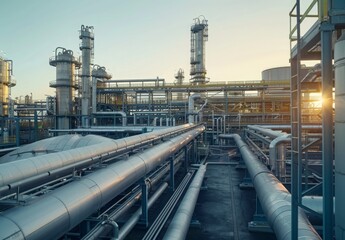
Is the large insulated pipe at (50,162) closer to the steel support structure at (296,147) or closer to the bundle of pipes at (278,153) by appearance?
the steel support structure at (296,147)

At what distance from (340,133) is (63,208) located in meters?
3.45

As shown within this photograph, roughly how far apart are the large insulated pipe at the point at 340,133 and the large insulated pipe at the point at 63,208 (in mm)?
3244

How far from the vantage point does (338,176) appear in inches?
137

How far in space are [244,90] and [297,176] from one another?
90.2ft

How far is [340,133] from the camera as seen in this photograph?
3.42 metres

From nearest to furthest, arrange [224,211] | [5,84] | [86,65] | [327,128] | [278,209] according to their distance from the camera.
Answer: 1. [327,128]
2. [278,209]
3. [224,211]
4. [5,84]
5. [86,65]

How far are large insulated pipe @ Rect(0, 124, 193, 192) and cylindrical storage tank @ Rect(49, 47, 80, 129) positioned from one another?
71.2ft

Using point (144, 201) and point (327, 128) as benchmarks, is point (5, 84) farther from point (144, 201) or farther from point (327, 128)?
point (327, 128)

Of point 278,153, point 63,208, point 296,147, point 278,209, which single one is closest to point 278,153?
point 278,153

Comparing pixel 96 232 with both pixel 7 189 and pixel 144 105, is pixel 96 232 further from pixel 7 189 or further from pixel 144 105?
pixel 144 105

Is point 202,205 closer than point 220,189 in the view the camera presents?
Result: Yes

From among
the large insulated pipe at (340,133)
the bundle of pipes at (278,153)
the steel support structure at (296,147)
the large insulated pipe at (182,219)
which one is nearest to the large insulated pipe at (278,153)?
the bundle of pipes at (278,153)

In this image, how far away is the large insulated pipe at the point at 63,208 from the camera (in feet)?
9.11

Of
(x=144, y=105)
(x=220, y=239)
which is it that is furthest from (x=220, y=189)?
(x=144, y=105)
